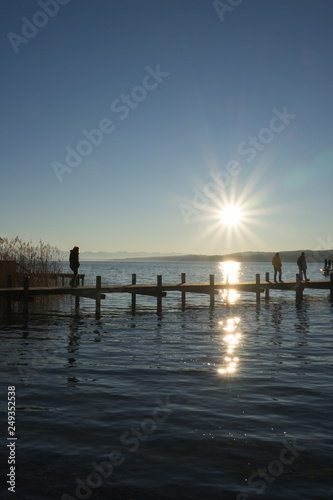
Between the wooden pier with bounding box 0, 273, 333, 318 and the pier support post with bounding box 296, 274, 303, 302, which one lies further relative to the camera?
the pier support post with bounding box 296, 274, 303, 302

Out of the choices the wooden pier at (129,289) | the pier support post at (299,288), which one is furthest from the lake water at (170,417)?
the pier support post at (299,288)

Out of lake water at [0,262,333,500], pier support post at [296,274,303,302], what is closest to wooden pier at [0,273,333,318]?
pier support post at [296,274,303,302]

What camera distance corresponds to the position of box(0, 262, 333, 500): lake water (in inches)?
236

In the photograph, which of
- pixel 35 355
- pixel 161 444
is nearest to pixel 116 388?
pixel 161 444

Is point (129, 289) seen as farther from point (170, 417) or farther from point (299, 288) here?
point (170, 417)

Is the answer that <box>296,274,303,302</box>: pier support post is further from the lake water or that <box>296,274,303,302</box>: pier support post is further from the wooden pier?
the lake water

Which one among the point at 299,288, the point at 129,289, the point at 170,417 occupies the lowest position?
the point at 170,417

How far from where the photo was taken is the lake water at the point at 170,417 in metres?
5.98

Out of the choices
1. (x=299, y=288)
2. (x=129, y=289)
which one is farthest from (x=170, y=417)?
(x=299, y=288)

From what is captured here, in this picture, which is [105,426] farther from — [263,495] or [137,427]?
[263,495]

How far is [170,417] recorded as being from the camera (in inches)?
332

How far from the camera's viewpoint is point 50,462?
255 inches

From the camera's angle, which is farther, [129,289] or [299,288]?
[299,288]

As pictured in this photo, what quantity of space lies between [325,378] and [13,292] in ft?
53.7
